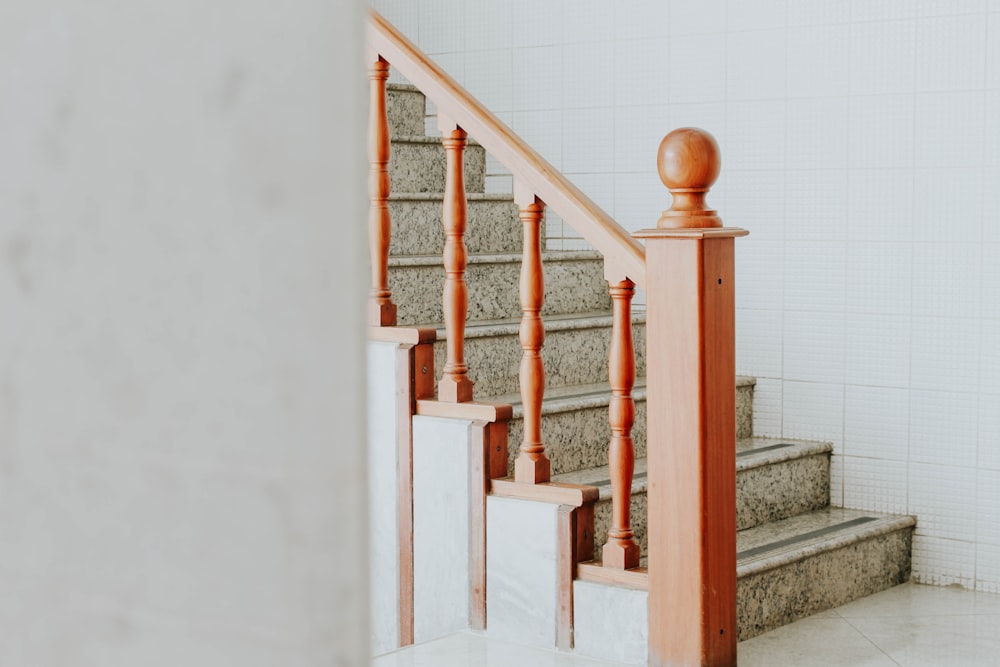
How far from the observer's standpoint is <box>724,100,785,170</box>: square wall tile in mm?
3525

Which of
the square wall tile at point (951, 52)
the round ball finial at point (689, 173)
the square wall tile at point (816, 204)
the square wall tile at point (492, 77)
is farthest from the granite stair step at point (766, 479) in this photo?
the square wall tile at point (492, 77)

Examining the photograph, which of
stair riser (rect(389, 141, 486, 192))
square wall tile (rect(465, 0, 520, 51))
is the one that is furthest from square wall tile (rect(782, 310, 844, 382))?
square wall tile (rect(465, 0, 520, 51))

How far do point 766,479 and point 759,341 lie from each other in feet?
1.67

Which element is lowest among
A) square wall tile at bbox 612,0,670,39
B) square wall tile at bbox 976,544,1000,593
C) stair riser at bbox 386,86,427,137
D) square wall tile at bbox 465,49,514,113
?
square wall tile at bbox 976,544,1000,593

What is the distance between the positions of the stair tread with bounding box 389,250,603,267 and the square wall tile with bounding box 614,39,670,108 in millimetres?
487

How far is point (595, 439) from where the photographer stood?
3135mm

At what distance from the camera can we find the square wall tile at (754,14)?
3.53 m

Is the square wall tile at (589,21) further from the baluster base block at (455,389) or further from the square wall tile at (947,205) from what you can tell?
the baluster base block at (455,389)

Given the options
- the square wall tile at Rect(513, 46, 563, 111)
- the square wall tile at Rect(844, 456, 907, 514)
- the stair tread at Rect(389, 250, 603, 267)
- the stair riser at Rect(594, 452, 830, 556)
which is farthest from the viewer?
the square wall tile at Rect(513, 46, 563, 111)

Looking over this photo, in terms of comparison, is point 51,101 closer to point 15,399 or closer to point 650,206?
point 15,399

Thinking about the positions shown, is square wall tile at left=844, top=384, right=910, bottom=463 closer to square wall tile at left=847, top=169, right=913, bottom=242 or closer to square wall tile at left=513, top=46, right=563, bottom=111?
square wall tile at left=847, top=169, right=913, bottom=242

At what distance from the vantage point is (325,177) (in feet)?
0.74

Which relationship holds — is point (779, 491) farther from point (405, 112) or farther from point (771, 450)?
point (405, 112)

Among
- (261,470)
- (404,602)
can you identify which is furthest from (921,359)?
(261,470)
